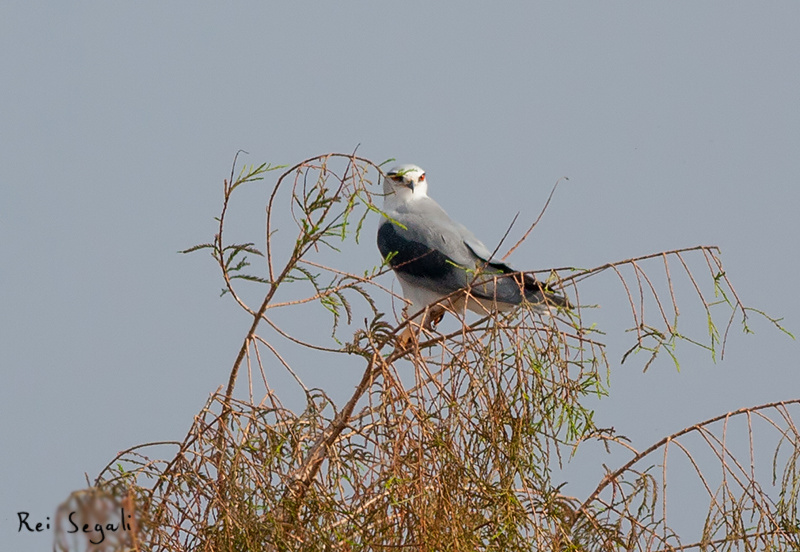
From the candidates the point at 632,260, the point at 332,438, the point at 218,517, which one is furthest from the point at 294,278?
the point at 632,260

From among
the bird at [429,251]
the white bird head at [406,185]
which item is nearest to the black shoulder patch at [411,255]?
the bird at [429,251]

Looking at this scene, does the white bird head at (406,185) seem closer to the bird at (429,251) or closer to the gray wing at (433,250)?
the bird at (429,251)

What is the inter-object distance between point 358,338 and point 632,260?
56 centimetres

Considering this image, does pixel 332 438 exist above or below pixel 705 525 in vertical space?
above

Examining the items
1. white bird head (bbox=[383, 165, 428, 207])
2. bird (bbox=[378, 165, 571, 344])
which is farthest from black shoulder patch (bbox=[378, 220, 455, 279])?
white bird head (bbox=[383, 165, 428, 207])

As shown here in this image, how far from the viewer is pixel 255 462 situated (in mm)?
2113

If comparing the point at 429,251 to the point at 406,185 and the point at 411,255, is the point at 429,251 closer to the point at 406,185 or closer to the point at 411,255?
the point at 411,255

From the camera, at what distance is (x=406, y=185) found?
157 inches

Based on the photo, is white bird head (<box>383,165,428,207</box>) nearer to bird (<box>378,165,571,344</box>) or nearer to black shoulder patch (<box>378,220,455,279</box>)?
bird (<box>378,165,571,344</box>)

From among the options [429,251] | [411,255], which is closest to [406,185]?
[411,255]

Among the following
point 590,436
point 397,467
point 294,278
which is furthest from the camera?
point 590,436

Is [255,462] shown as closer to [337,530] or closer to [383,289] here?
[337,530]

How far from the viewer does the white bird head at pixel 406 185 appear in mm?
4004

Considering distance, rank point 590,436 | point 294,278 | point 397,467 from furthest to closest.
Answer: point 590,436, point 294,278, point 397,467
